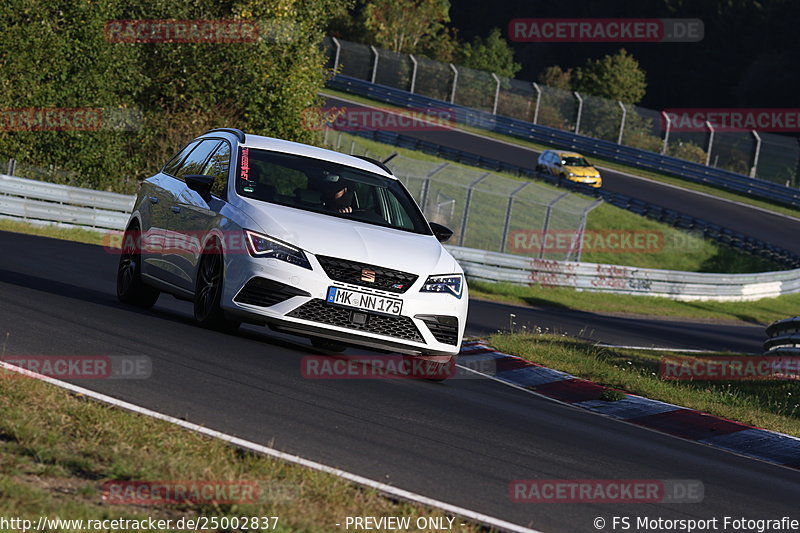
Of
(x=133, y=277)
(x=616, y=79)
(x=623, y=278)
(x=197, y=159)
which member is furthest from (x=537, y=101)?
(x=133, y=277)

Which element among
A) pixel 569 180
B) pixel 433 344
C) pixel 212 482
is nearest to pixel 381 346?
pixel 433 344

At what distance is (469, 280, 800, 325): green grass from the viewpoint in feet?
91.1

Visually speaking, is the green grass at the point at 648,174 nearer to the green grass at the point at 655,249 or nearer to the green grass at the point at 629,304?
the green grass at the point at 655,249

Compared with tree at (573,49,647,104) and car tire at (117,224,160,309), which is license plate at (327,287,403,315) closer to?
car tire at (117,224,160,309)

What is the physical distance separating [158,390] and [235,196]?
291 centimetres

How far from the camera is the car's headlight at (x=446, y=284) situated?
9.46 m

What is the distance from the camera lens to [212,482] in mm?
5238

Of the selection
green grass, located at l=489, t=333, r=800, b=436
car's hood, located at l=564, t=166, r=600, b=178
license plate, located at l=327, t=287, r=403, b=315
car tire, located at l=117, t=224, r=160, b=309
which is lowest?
car's hood, located at l=564, t=166, r=600, b=178

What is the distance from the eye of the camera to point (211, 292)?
9.65 metres

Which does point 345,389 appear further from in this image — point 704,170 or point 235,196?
point 704,170

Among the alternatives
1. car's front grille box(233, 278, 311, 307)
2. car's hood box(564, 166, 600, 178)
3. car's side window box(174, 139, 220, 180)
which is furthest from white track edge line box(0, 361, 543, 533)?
car's hood box(564, 166, 600, 178)

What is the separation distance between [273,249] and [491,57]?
3143 inches

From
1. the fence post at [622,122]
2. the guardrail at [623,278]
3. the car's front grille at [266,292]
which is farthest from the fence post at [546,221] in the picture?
the fence post at [622,122]

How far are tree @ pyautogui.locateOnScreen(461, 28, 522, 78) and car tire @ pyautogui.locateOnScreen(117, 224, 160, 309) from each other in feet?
248
